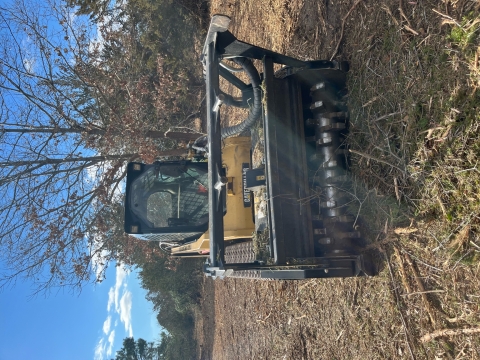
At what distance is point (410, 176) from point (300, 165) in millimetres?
1017

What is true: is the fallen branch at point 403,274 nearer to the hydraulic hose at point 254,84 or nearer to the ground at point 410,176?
the ground at point 410,176

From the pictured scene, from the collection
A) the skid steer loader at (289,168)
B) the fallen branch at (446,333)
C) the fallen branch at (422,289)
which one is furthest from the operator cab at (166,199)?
the fallen branch at (446,333)

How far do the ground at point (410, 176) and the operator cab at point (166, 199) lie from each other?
1.97 metres

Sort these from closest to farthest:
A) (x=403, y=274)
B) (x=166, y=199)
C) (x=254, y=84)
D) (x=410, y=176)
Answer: (x=410, y=176) → (x=403, y=274) → (x=254, y=84) → (x=166, y=199)

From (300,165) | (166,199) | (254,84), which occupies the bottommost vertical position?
(166,199)

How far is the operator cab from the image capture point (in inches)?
206

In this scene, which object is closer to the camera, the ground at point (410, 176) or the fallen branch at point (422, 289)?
the ground at point (410, 176)

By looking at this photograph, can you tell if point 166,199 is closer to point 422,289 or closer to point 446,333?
point 422,289

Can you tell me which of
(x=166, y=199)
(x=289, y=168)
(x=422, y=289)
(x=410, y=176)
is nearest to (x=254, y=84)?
(x=289, y=168)

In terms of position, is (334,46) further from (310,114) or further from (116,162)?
(116,162)

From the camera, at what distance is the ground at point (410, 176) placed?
2.88m

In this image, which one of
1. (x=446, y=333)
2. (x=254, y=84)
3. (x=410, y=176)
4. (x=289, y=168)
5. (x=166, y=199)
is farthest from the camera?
(x=166, y=199)

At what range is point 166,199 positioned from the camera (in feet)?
17.8

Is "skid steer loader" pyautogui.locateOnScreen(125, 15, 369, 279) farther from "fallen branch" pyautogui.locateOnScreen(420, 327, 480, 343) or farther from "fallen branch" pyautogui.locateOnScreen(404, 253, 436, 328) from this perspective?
"fallen branch" pyautogui.locateOnScreen(420, 327, 480, 343)
